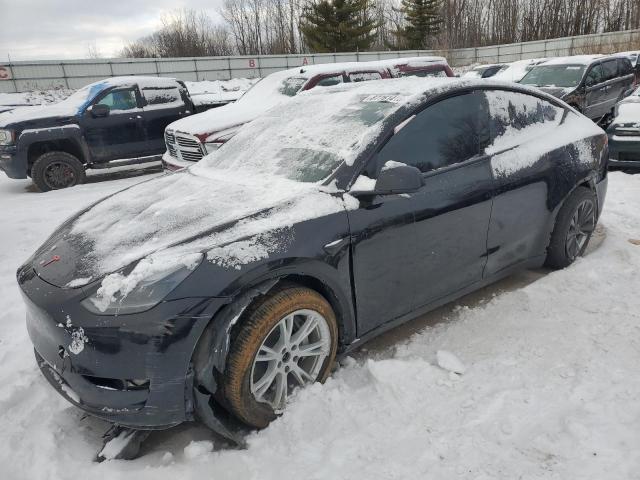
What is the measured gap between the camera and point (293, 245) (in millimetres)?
2379

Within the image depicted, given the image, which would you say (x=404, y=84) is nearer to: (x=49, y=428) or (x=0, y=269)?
(x=49, y=428)

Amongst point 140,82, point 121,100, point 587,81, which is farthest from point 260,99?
point 587,81

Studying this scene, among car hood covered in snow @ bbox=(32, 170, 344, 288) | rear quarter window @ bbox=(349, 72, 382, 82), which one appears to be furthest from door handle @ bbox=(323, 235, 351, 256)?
rear quarter window @ bbox=(349, 72, 382, 82)

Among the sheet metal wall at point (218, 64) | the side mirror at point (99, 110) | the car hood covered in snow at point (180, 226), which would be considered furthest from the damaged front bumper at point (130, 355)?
the sheet metal wall at point (218, 64)

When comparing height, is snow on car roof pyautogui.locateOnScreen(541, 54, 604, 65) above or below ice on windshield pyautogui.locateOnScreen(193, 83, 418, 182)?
above

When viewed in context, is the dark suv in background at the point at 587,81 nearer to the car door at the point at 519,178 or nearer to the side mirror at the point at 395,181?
the car door at the point at 519,178

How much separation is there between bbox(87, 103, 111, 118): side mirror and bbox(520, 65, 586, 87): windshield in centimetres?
943

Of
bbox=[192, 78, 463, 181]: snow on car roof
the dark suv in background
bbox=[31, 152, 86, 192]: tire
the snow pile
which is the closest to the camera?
bbox=[192, 78, 463, 181]: snow on car roof

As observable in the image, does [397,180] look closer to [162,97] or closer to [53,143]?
[53,143]

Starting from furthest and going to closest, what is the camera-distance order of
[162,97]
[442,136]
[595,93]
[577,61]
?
1. [577,61]
2. [595,93]
3. [162,97]
4. [442,136]

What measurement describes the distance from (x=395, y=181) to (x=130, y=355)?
61.8 inches

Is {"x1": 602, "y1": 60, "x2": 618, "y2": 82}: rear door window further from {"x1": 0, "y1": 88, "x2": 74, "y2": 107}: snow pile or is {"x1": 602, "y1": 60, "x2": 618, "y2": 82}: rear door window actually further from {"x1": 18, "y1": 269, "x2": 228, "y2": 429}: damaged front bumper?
{"x1": 0, "y1": 88, "x2": 74, "y2": 107}: snow pile

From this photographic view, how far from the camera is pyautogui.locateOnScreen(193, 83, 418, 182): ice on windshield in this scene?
282 centimetres

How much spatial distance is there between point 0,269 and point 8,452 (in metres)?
2.86
